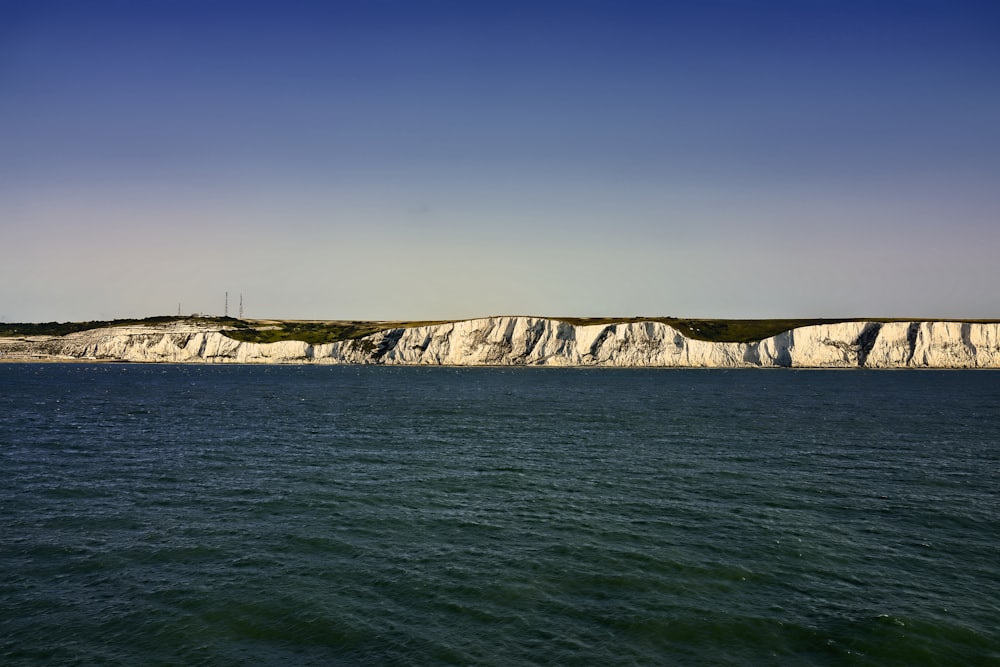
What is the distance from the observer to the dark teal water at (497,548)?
17000 millimetres

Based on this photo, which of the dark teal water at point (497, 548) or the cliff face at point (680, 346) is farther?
the cliff face at point (680, 346)

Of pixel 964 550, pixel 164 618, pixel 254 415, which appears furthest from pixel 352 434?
pixel 964 550

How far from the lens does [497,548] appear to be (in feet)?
78.8

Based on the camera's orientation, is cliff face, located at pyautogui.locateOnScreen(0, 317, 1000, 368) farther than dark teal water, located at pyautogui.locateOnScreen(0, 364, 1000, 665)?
Yes

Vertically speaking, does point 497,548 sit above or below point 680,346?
below

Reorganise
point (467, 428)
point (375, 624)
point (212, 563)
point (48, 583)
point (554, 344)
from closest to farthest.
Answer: point (375, 624)
point (48, 583)
point (212, 563)
point (467, 428)
point (554, 344)

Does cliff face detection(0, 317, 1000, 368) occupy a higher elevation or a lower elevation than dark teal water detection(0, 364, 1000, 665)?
higher

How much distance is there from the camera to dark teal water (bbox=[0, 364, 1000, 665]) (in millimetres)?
17000

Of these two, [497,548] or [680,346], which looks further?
[680,346]

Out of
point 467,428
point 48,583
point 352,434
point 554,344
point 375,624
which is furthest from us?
point 554,344

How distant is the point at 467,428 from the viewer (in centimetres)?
5716

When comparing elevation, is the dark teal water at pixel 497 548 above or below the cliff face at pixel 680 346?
below

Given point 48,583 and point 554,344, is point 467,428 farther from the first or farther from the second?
point 554,344

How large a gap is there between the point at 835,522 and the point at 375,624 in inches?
844
